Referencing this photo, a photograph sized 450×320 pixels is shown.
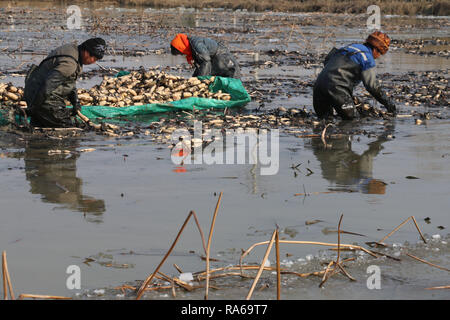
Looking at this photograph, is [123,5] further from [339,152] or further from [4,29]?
[339,152]

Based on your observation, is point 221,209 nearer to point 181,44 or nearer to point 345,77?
point 345,77

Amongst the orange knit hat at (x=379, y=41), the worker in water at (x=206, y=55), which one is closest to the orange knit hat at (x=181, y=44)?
the worker in water at (x=206, y=55)

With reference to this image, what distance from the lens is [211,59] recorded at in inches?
425

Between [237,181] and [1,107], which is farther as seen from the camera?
[1,107]

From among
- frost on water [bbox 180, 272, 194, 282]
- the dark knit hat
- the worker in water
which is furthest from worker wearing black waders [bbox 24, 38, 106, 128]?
frost on water [bbox 180, 272, 194, 282]

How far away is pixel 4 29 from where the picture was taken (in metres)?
24.0

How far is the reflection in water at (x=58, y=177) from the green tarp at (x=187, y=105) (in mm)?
1194

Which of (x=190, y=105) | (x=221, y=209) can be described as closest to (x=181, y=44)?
(x=190, y=105)

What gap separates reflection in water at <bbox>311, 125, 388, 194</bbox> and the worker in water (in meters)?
2.91

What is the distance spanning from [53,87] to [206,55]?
311cm

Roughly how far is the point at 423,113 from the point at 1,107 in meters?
5.89

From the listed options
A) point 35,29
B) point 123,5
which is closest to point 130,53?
point 35,29

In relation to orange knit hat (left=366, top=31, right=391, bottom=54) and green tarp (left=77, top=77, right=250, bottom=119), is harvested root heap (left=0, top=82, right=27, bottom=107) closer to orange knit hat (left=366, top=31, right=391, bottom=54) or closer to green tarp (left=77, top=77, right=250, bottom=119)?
green tarp (left=77, top=77, right=250, bottom=119)

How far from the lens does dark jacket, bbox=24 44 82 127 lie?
7.88 meters
